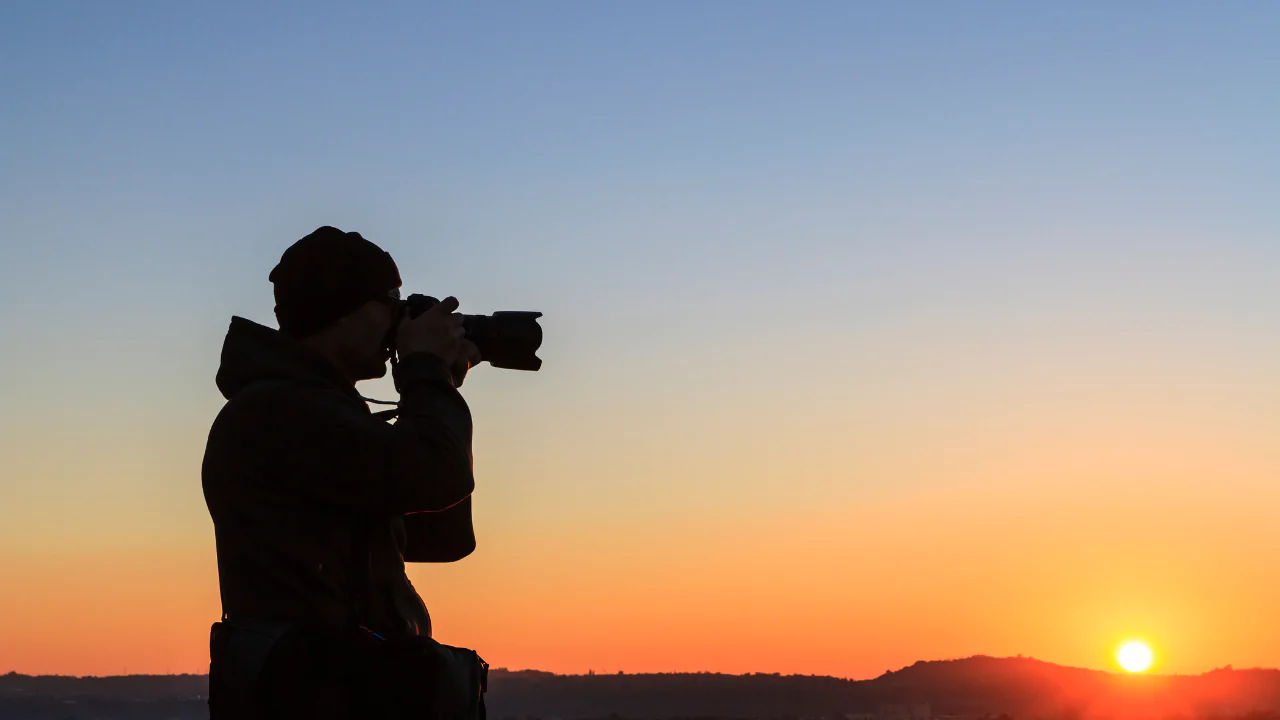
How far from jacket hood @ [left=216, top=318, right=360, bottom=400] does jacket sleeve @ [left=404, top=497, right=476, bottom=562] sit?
393 millimetres

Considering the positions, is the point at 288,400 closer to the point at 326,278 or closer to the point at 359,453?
the point at 359,453

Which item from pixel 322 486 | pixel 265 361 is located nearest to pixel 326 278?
pixel 265 361

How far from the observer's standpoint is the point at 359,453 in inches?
137

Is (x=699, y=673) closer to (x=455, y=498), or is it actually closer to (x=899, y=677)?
(x=899, y=677)

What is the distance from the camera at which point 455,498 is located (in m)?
3.59

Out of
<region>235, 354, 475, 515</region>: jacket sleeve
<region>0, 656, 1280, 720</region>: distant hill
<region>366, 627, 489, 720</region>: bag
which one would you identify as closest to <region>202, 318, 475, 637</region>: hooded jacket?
<region>235, 354, 475, 515</region>: jacket sleeve

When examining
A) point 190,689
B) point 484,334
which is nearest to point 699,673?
point 190,689

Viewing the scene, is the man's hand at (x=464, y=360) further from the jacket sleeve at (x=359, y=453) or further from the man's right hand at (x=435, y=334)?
the jacket sleeve at (x=359, y=453)

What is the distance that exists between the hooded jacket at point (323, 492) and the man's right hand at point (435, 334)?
13 cm

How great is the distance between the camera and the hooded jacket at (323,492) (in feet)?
11.4

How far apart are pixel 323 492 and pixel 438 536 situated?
0.50 meters

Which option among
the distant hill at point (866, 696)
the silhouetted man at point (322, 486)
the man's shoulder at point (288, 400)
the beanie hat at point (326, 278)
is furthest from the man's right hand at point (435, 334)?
the distant hill at point (866, 696)

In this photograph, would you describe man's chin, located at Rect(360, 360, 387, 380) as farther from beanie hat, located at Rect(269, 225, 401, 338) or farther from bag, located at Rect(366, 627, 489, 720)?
bag, located at Rect(366, 627, 489, 720)

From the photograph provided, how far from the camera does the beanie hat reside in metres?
3.73
